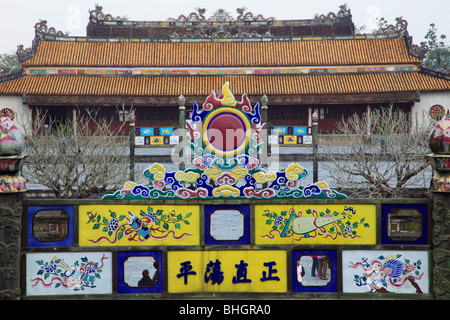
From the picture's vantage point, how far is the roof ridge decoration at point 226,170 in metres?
6.47

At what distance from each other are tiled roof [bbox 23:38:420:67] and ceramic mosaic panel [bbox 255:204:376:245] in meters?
26.2

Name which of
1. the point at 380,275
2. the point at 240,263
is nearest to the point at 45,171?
the point at 240,263

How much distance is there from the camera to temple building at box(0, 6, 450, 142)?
100 ft

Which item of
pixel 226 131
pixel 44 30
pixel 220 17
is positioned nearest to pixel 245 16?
pixel 220 17

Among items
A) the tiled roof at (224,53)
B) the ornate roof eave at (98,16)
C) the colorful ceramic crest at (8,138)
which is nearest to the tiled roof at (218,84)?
the tiled roof at (224,53)

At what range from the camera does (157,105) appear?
3073 centimetres

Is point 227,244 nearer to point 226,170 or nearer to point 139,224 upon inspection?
point 226,170

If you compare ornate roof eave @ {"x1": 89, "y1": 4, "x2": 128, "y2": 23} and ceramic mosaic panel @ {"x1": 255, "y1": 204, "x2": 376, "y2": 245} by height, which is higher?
ornate roof eave @ {"x1": 89, "y1": 4, "x2": 128, "y2": 23}

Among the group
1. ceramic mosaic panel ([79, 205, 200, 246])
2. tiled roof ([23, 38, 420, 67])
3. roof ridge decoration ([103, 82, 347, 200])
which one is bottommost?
ceramic mosaic panel ([79, 205, 200, 246])

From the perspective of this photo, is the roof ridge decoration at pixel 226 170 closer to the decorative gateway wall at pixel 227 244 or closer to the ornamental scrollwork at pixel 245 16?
the decorative gateway wall at pixel 227 244

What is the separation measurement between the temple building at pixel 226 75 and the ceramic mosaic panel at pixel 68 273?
80.4 ft

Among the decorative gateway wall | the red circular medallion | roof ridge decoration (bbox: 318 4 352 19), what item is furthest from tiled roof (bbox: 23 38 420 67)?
the decorative gateway wall

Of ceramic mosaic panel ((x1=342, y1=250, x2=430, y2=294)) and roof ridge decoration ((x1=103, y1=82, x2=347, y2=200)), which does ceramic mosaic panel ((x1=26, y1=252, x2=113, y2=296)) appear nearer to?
roof ridge decoration ((x1=103, y1=82, x2=347, y2=200))

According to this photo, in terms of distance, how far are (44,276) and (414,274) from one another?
13.8 feet
